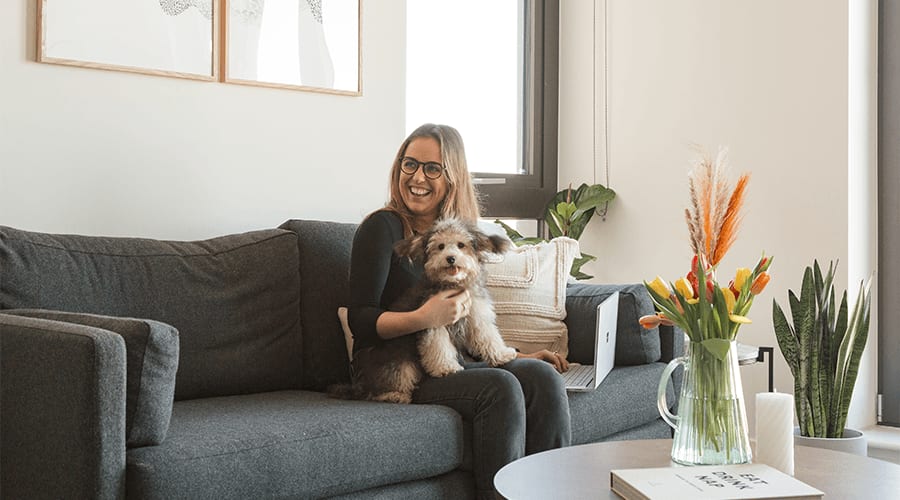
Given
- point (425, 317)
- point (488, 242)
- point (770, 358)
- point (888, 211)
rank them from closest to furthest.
→ point (425, 317), point (488, 242), point (770, 358), point (888, 211)

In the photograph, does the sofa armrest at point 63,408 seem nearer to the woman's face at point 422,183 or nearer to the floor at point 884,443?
the woman's face at point 422,183

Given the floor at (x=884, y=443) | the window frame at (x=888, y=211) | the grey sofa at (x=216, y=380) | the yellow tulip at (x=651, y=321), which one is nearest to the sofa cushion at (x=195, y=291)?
the grey sofa at (x=216, y=380)

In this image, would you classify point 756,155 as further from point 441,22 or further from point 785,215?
point 441,22

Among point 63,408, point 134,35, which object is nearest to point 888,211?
point 134,35

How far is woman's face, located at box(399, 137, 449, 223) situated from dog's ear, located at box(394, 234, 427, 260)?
0.19 m

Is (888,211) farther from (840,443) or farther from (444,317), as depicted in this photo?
(444,317)

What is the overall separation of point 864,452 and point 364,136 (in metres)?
1.88

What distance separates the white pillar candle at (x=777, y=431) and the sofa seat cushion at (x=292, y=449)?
2.56ft

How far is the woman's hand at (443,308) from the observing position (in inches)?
92.0

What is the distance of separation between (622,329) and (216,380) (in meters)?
1.22

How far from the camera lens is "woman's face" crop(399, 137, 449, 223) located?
2.57 m

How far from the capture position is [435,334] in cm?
236

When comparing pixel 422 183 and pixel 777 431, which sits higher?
pixel 422 183

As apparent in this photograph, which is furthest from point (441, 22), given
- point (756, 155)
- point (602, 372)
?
point (602, 372)
